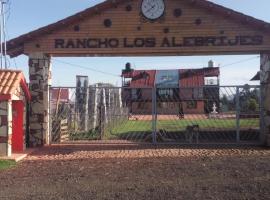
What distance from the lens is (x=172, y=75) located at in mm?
54125

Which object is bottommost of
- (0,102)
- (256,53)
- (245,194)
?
(245,194)

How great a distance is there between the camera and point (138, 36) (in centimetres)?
1714

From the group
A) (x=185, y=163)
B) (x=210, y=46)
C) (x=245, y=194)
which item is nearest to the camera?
(x=245, y=194)

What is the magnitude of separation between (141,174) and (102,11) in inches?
305

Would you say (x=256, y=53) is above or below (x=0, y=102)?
above

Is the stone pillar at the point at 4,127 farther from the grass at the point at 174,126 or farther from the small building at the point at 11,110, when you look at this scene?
the grass at the point at 174,126

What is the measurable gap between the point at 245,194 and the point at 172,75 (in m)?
45.6

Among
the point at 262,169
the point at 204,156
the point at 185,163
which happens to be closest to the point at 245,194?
Result: the point at 262,169

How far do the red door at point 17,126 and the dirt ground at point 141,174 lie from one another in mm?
707

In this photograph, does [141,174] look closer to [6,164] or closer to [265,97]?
[6,164]

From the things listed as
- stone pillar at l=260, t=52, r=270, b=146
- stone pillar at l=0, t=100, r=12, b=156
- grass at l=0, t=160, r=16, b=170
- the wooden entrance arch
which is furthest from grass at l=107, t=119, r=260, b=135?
grass at l=0, t=160, r=16, b=170

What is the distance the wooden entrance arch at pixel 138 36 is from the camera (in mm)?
16953

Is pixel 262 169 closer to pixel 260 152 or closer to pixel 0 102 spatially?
pixel 260 152

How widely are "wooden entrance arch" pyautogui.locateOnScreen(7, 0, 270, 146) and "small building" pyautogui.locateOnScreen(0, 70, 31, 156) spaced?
1047mm
